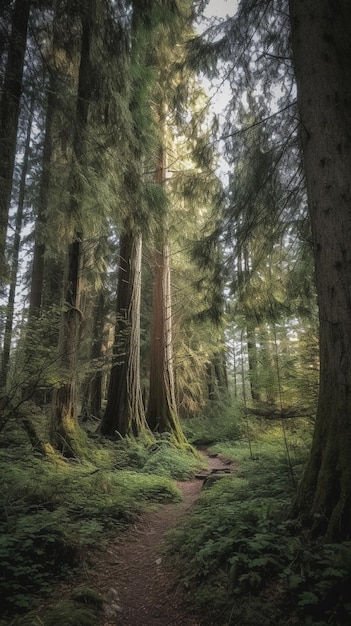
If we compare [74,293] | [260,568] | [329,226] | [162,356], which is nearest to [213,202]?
[74,293]

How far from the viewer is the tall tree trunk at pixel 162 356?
35.1ft

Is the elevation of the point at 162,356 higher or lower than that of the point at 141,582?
higher

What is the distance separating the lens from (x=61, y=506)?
4438 mm

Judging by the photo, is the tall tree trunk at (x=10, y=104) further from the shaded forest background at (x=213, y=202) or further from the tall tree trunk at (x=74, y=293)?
the tall tree trunk at (x=74, y=293)

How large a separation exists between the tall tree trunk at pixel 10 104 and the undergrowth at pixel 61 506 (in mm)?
3526

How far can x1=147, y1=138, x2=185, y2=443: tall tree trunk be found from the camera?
1070 cm

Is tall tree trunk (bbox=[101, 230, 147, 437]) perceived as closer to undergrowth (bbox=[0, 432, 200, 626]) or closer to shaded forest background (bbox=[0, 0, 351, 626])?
shaded forest background (bbox=[0, 0, 351, 626])

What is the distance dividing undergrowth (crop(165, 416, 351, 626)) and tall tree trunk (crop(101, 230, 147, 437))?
537 cm

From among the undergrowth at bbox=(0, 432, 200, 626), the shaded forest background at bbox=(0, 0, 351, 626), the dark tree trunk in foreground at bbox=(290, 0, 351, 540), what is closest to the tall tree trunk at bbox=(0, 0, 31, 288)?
the shaded forest background at bbox=(0, 0, 351, 626)

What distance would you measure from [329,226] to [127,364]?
7.35 metres

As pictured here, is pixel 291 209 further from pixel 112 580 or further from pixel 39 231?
pixel 112 580

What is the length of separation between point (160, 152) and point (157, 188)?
4496 mm

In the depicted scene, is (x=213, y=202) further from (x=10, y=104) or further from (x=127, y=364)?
(x=127, y=364)

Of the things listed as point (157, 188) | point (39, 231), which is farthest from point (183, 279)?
point (39, 231)
